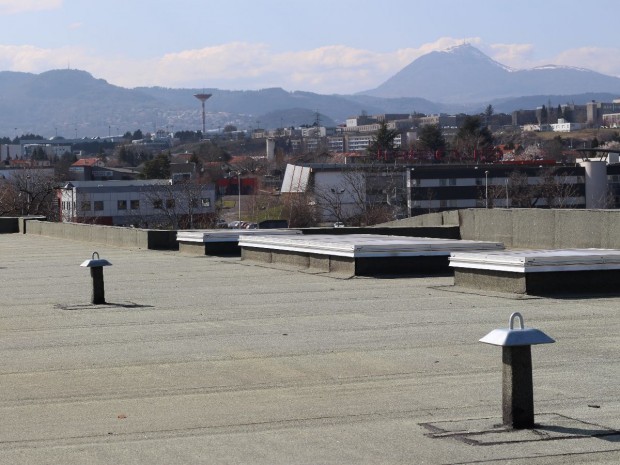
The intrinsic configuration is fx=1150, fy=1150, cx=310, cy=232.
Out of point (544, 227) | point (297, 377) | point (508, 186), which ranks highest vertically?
point (544, 227)

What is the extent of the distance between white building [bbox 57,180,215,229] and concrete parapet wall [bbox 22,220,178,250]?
98.7 feet

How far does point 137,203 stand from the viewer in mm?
95812

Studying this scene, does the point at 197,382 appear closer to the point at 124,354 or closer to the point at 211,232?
the point at 124,354

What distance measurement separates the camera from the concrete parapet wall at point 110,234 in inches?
1243

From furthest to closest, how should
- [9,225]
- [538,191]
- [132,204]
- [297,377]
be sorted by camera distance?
[132,204] < [538,191] < [9,225] < [297,377]

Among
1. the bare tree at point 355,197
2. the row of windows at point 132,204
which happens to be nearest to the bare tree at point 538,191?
the bare tree at point 355,197

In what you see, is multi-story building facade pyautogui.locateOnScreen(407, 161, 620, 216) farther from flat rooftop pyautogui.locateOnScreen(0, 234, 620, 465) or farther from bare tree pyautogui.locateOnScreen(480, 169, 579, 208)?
flat rooftop pyautogui.locateOnScreen(0, 234, 620, 465)

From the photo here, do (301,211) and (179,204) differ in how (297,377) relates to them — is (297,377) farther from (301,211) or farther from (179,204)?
(179,204)

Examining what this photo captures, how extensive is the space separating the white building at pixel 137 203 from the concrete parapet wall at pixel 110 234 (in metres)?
30.1

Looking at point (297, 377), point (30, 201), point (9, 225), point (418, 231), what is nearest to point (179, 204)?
point (30, 201)

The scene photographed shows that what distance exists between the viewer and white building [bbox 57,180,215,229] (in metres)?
80.8

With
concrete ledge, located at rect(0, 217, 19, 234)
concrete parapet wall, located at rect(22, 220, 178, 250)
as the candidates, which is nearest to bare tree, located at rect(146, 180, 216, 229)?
concrete ledge, located at rect(0, 217, 19, 234)

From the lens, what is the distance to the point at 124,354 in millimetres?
12734

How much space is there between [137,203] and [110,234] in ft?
203
